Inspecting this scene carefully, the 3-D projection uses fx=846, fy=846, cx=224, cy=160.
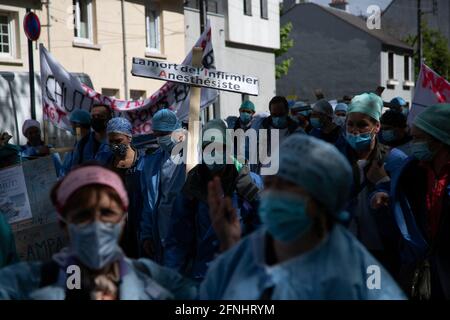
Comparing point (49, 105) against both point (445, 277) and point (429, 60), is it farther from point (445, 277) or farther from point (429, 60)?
point (429, 60)

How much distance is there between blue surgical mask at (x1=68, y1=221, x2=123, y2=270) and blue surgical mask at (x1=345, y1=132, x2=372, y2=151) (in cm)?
317

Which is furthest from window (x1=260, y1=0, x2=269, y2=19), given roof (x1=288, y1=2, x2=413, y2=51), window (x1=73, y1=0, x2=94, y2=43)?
window (x1=73, y1=0, x2=94, y2=43)

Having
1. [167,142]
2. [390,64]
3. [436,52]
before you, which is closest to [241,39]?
[390,64]

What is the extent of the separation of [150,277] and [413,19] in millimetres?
55805

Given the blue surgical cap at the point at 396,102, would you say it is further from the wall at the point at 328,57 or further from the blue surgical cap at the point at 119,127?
the wall at the point at 328,57

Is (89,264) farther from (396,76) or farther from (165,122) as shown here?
(396,76)

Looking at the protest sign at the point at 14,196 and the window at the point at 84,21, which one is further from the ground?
the window at the point at 84,21

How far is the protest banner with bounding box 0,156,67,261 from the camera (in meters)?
6.62

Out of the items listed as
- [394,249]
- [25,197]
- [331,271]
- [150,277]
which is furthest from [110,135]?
[331,271]

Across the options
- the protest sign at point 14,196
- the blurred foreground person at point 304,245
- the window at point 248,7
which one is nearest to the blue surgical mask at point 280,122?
the protest sign at point 14,196

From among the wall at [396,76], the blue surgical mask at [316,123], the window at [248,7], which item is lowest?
the blue surgical mask at [316,123]

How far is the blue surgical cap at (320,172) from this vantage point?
9.36 ft

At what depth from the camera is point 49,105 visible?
1138 cm

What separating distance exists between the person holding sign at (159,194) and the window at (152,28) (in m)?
20.3
